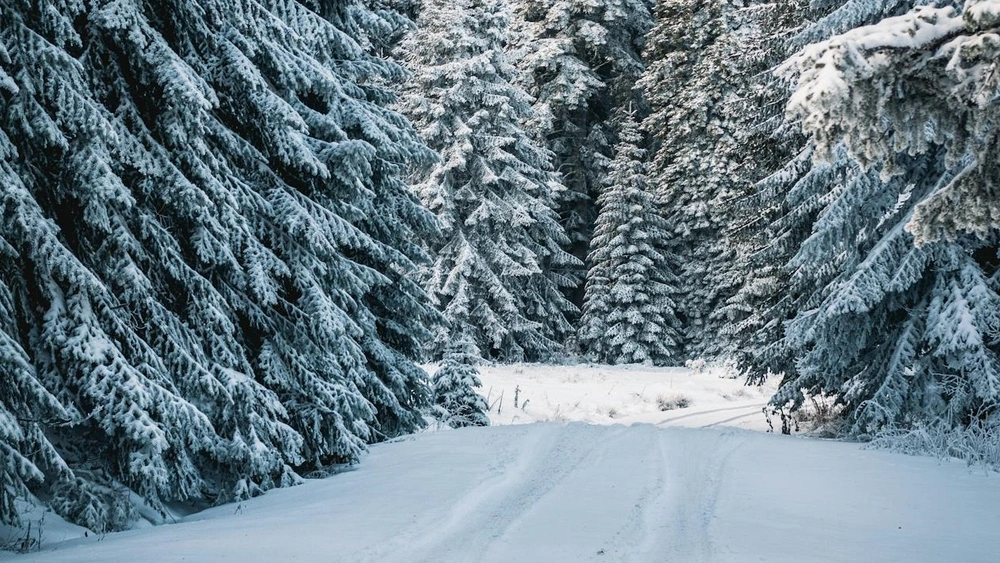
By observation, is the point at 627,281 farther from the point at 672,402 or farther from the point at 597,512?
the point at 597,512

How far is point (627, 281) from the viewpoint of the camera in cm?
2881

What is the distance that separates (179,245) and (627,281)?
2336 cm

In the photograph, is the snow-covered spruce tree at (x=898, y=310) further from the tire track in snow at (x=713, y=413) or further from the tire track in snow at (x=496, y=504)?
the tire track in snow at (x=496, y=504)

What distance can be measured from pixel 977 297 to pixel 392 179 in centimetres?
779

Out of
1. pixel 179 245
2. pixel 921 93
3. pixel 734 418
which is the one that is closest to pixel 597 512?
pixel 921 93

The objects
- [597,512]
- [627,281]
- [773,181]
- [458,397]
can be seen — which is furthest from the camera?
[627,281]

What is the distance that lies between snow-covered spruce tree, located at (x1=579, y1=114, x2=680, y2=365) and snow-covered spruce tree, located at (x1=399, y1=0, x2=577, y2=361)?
3929mm

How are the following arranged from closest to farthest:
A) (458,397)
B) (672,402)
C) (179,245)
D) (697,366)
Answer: (179,245), (458,397), (672,402), (697,366)

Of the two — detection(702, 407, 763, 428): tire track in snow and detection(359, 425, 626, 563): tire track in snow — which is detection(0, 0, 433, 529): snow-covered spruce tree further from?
detection(702, 407, 763, 428): tire track in snow

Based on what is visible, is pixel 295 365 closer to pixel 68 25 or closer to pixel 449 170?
pixel 68 25

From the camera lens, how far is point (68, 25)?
18.5 feet

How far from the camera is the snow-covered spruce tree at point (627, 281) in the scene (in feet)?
93.6

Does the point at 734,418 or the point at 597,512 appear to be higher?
the point at 597,512

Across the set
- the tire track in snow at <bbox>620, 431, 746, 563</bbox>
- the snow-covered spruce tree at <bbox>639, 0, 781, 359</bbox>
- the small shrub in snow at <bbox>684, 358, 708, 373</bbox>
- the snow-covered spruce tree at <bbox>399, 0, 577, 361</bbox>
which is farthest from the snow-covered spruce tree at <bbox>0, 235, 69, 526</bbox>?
the snow-covered spruce tree at <bbox>639, 0, 781, 359</bbox>
